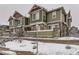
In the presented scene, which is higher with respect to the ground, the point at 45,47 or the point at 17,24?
the point at 17,24

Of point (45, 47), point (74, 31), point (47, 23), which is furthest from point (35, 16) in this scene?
point (74, 31)

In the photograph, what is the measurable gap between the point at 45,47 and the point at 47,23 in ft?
0.98

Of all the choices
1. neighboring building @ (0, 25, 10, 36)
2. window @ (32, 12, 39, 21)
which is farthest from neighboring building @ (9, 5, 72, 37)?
neighboring building @ (0, 25, 10, 36)

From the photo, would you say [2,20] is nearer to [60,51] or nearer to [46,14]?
[46,14]

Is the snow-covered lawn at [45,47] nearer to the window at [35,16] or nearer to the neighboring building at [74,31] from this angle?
the neighboring building at [74,31]

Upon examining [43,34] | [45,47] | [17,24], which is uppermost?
[17,24]

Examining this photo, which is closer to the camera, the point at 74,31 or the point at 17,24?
the point at 74,31

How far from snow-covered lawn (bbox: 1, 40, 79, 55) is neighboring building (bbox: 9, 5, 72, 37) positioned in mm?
122

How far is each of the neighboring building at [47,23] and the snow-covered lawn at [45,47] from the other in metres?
0.12

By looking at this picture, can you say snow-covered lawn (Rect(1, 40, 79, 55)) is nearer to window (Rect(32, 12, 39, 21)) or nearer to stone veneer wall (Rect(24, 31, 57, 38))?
stone veneer wall (Rect(24, 31, 57, 38))

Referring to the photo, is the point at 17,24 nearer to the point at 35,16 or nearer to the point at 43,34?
the point at 35,16

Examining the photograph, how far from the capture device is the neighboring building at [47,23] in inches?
72.4

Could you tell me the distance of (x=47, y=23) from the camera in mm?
1877

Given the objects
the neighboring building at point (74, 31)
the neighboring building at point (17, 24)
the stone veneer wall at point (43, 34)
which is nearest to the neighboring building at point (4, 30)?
the neighboring building at point (17, 24)
